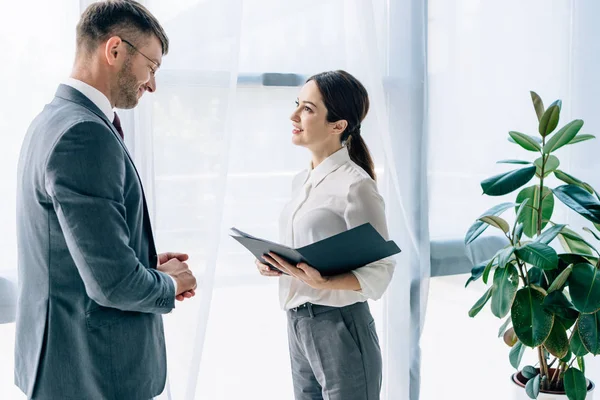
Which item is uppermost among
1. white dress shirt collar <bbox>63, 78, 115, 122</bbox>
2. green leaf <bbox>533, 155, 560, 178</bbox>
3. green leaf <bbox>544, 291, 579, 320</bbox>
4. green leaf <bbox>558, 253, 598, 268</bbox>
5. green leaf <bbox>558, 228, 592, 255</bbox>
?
white dress shirt collar <bbox>63, 78, 115, 122</bbox>

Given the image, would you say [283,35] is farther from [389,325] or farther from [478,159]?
[389,325]

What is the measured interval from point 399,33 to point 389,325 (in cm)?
120

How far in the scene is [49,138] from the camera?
3.95 feet

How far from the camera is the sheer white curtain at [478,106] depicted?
8.52 ft

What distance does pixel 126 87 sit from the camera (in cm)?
136

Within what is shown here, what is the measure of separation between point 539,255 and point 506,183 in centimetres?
25

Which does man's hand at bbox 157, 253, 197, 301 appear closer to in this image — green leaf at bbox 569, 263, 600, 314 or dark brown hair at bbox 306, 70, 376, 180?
dark brown hair at bbox 306, 70, 376, 180

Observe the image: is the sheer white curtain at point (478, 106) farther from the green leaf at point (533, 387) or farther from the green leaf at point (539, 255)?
the green leaf at point (539, 255)

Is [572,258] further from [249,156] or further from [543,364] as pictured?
[249,156]

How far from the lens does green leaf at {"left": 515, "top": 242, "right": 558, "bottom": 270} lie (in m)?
1.86

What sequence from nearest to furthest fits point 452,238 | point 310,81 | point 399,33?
point 310,81
point 399,33
point 452,238

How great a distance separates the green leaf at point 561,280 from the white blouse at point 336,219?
1.98ft

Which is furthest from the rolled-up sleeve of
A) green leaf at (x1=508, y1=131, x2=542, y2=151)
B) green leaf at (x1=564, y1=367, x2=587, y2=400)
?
green leaf at (x1=564, y1=367, x2=587, y2=400)

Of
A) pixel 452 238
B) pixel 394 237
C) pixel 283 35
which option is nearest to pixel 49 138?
pixel 283 35
